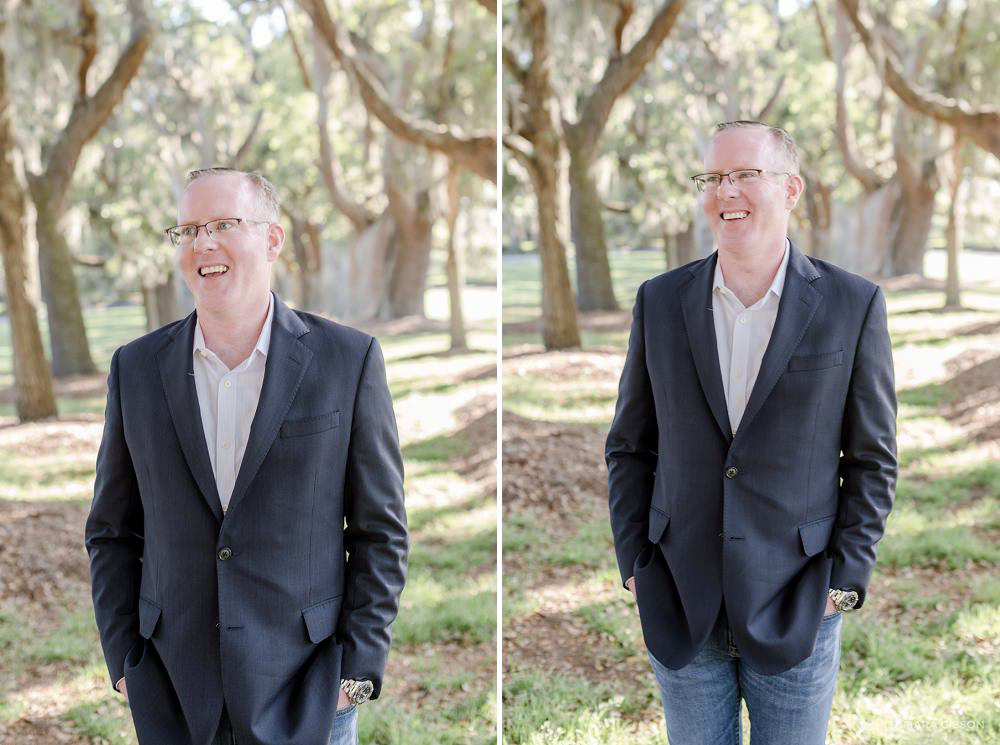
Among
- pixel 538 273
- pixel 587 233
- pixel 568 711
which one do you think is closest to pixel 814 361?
pixel 568 711

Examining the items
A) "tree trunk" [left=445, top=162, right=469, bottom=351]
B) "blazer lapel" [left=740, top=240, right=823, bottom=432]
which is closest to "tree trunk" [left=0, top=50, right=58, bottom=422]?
"tree trunk" [left=445, top=162, right=469, bottom=351]

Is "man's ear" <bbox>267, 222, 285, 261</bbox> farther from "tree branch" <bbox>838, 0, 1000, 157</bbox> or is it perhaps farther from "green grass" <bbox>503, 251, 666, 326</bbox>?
"green grass" <bbox>503, 251, 666, 326</bbox>

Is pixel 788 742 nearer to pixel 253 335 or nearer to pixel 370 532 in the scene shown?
pixel 370 532

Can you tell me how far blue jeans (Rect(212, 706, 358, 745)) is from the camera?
2.09 metres

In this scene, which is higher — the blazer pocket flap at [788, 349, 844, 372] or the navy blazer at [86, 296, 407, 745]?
the blazer pocket flap at [788, 349, 844, 372]

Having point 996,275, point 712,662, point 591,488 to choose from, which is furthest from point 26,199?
point 996,275

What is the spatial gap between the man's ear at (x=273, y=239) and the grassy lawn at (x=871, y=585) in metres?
2.81

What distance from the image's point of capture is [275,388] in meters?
2.02

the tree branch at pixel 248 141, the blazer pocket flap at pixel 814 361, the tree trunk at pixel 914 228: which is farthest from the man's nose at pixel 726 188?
the tree branch at pixel 248 141

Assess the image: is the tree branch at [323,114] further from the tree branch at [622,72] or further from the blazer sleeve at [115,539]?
the blazer sleeve at [115,539]

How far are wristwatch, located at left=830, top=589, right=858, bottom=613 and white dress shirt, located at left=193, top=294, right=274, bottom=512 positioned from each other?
1.36 meters

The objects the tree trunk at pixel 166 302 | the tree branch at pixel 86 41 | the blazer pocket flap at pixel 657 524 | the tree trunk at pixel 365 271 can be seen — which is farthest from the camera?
the tree trunk at pixel 365 271

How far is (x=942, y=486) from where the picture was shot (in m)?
7.32

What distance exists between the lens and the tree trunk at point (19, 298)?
943 cm
